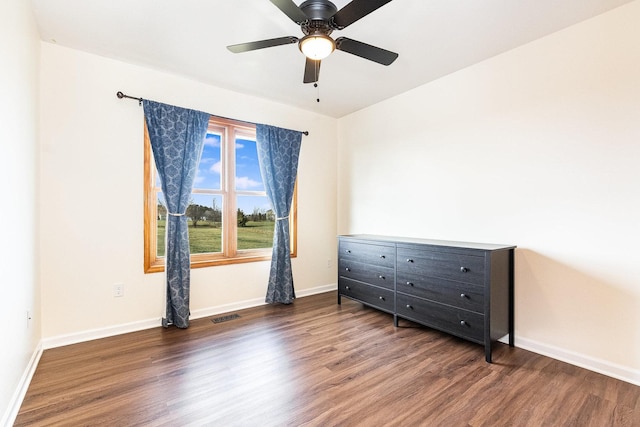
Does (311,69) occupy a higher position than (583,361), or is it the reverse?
(311,69)

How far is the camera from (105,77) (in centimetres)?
281

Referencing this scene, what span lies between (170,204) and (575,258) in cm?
360

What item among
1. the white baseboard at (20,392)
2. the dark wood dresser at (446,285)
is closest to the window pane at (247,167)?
the dark wood dresser at (446,285)

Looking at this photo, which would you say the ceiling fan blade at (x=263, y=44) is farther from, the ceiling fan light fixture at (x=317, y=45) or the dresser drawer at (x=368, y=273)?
the dresser drawer at (x=368, y=273)

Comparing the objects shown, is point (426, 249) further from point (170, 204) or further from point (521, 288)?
point (170, 204)

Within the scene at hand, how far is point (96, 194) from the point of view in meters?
2.76

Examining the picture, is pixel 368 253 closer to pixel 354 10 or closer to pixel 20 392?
pixel 354 10

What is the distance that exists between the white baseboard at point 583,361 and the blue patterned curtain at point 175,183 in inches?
126

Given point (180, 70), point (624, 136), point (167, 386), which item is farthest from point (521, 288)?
point (180, 70)

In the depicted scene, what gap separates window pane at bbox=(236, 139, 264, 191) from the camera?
3775mm

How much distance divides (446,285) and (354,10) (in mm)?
2212

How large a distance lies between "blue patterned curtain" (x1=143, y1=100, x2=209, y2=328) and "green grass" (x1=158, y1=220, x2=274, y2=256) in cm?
26

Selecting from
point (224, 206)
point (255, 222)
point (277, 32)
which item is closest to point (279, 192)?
point (255, 222)

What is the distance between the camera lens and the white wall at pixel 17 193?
5.16 ft
